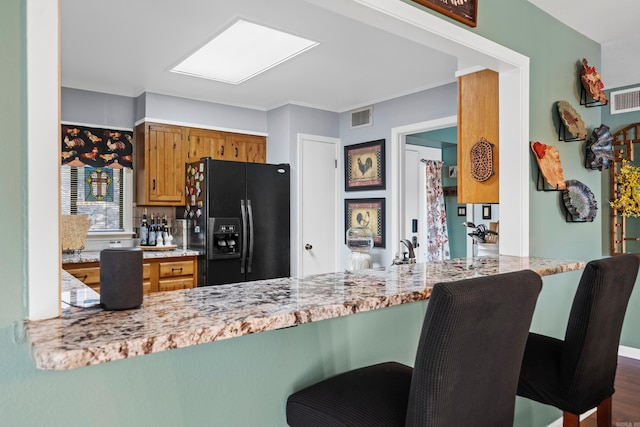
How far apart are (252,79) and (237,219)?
129 centimetres

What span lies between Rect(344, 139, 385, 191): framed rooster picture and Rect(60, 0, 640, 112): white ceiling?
48 cm

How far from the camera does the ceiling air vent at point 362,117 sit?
15.3 feet

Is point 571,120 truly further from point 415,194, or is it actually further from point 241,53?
point 415,194

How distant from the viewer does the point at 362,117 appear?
4746 millimetres

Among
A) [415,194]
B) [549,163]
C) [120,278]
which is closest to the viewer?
[120,278]

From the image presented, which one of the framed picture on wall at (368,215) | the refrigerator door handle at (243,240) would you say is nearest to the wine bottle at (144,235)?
the refrigerator door handle at (243,240)

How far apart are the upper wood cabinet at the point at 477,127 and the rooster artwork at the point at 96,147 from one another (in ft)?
10.7

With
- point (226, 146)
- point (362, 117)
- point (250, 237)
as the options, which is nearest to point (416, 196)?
point (362, 117)

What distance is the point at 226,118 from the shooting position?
15.5 feet

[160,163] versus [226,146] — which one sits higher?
[226,146]

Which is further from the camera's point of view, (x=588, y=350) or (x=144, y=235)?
(x=144, y=235)

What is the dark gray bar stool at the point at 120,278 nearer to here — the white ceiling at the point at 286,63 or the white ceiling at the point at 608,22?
the white ceiling at the point at 286,63

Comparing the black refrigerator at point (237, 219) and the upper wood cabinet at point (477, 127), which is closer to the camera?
the upper wood cabinet at point (477, 127)

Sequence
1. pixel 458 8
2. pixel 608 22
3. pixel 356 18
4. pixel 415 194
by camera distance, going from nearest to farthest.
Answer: pixel 356 18 < pixel 458 8 < pixel 608 22 < pixel 415 194
